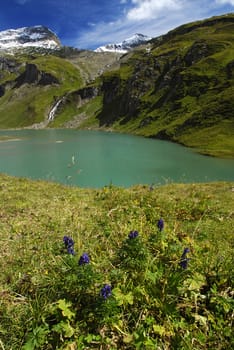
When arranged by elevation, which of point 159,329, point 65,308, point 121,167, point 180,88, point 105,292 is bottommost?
point 121,167

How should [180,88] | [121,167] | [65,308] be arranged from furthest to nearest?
1. [180,88]
2. [121,167]
3. [65,308]

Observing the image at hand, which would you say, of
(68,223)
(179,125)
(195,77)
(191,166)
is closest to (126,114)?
(195,77)

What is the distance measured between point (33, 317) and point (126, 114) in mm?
189925

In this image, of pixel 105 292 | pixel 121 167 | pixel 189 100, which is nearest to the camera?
pixel 105 292

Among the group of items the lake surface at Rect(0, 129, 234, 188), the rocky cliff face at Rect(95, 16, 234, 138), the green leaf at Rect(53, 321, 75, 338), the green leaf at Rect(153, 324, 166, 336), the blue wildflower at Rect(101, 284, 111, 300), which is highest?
the rocky cliff face at Rect(95, 16, 234, 138)

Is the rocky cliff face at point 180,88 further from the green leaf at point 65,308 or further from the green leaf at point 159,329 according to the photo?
the green leaf at point 65,308

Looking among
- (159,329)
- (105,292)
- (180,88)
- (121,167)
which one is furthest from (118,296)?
(180,88)

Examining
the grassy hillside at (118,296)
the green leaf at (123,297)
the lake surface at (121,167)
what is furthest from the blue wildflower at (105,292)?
the lake surface at (121,167)

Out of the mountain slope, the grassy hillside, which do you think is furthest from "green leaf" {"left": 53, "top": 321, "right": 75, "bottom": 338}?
the mountain slope

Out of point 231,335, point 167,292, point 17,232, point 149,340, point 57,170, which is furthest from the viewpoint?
point 57,170

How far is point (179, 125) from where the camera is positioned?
123125 millimetres

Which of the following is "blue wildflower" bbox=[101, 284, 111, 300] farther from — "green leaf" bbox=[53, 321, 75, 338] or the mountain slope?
Answer: the mountain slope

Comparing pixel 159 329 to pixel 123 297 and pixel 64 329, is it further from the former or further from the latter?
pixel 64 329

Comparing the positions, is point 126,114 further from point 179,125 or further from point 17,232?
point 17,232
